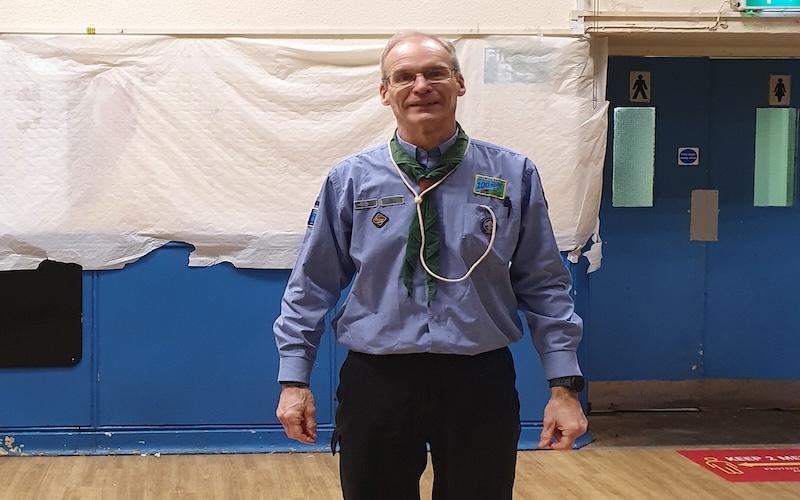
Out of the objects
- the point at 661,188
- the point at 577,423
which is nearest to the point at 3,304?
the point at 577,423

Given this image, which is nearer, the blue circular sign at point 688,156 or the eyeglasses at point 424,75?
the eyeglasses at point 424,75

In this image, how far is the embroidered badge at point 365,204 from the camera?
5.72ft

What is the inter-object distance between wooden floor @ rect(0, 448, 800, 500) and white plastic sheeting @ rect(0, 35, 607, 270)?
869 millimetres

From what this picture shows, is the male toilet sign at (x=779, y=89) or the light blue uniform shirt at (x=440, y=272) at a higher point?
the male toilet sign at (x=779, y=89)

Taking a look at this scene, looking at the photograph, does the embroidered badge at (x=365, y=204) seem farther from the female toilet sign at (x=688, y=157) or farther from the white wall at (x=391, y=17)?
the female toilet sign at (x=688, y=157)

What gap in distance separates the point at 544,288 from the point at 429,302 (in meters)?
0.26

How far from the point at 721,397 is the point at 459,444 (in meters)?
3.55

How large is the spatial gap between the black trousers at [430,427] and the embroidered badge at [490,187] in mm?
323

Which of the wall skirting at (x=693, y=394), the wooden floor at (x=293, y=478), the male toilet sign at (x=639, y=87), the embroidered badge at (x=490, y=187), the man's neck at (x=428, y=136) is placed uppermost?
the male toilet sign at (x=639, y=87)

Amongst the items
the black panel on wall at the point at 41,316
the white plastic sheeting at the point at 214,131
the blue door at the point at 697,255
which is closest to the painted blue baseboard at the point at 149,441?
the black panel on wall at the point at 41,316

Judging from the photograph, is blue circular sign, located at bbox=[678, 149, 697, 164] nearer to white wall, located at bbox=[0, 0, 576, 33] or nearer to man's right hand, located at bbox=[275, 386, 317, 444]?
white wall, located at bbox=[0, 0, 576, 33]

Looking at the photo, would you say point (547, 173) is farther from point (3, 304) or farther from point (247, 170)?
point (3, 304)

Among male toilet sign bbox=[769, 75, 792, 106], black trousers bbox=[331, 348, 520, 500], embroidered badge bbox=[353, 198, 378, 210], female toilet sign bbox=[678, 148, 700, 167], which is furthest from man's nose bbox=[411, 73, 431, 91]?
male toilet sign bbox=[769, 75, 792, 106]

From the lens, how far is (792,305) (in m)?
4.74
